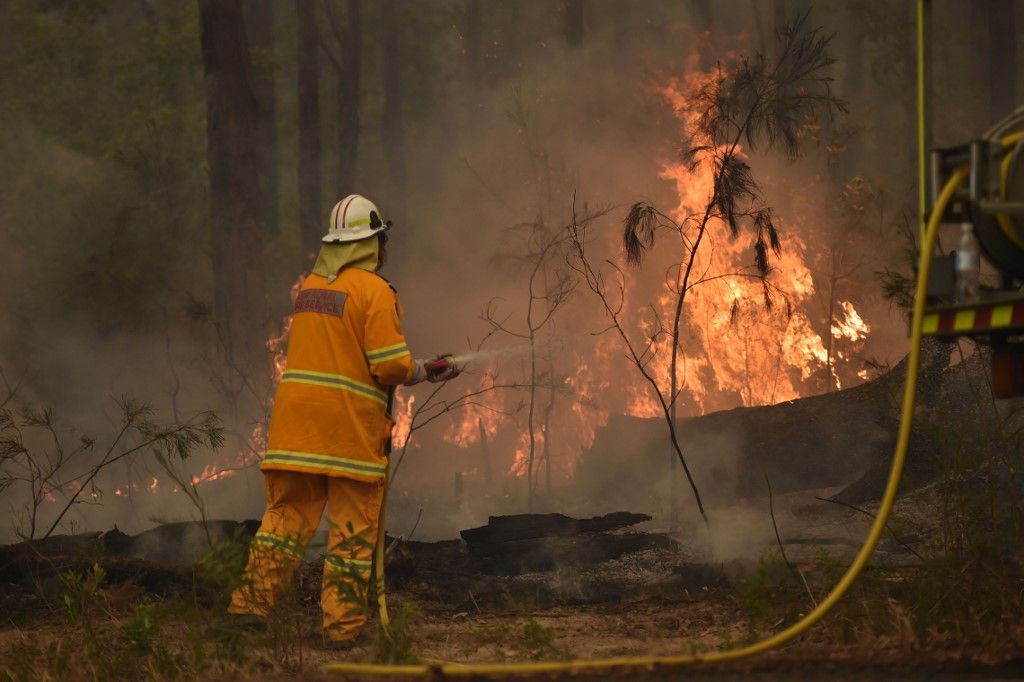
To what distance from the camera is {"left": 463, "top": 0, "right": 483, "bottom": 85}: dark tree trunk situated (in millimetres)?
29166

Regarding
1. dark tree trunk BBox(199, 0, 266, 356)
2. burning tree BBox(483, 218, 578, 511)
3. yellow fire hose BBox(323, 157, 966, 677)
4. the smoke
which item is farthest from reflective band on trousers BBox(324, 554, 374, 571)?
dark tree trunk BBox(199, 0, 266, 356)

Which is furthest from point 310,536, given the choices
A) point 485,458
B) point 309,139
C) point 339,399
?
point 309,139

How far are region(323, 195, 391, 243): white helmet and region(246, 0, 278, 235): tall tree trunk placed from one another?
60.0ft

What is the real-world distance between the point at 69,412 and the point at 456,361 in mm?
13050

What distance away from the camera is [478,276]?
20875 mm

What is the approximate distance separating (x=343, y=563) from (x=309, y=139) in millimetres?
20330

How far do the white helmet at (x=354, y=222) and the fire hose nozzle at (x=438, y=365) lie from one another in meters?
0.64

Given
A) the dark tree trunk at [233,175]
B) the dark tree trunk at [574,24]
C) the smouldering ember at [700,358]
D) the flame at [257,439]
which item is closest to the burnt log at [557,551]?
the flame at [257,439]

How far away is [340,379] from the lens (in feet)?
18.6

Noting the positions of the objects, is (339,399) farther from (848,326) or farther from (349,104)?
(349,104)

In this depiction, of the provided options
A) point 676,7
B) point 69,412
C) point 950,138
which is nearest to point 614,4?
point 676,7

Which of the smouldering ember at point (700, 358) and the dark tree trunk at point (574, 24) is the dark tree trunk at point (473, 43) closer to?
the dark tree trunk at point (574, 24)

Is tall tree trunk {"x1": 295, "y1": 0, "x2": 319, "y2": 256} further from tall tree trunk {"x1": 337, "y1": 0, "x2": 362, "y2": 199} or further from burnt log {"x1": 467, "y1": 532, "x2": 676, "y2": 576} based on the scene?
burnt log {"x1": 467, "y1": 532, "x2": 676, "y2": 576}

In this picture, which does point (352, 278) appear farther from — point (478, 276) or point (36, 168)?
point (36, 168)
